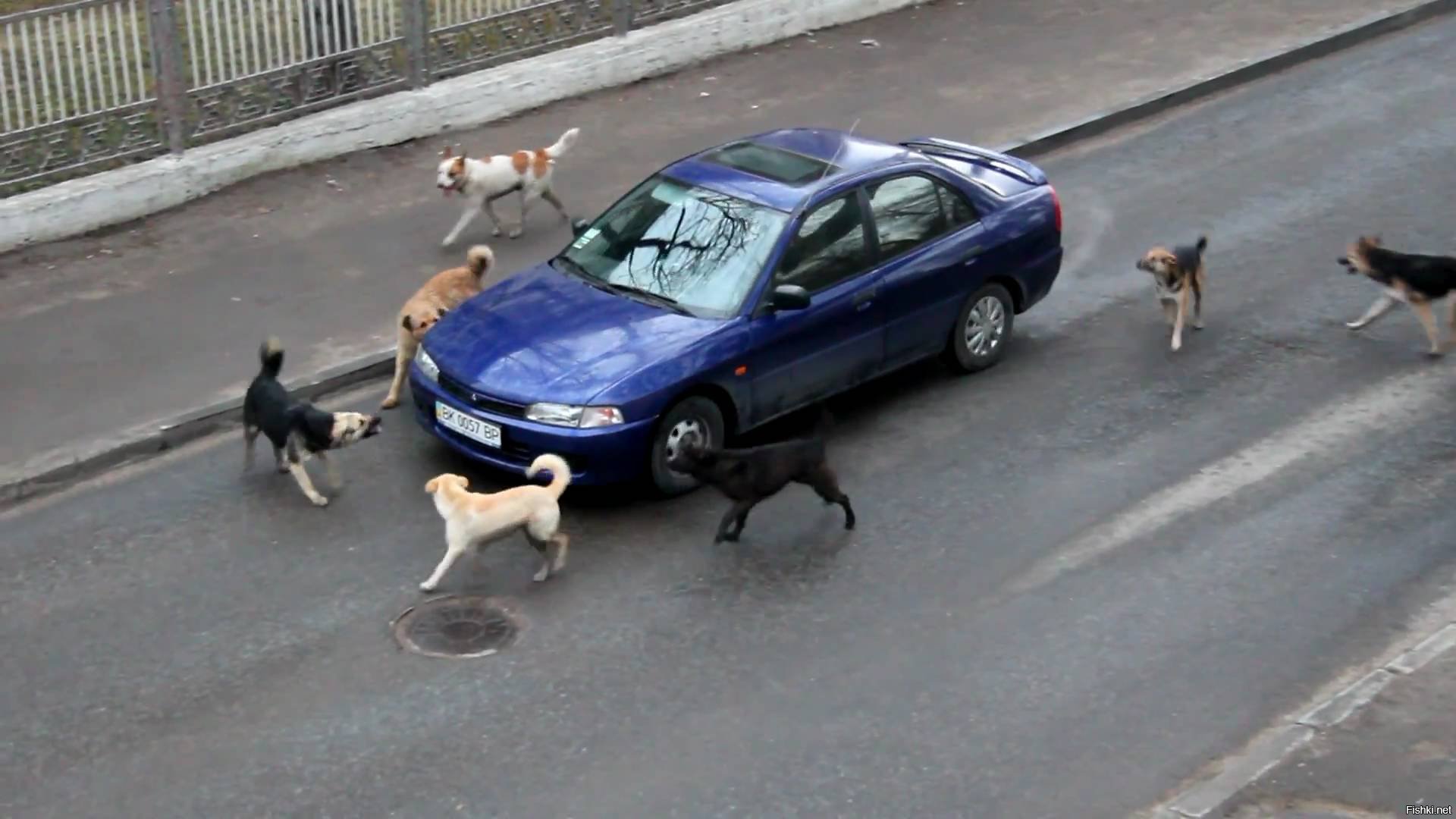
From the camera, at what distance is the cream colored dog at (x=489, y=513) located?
8.71 meters

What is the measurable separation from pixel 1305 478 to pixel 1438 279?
2.31 meters

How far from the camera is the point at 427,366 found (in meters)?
10.1

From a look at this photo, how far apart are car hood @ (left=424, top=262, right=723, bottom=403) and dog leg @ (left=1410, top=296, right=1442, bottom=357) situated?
5004mm

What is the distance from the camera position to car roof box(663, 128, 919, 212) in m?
10.6

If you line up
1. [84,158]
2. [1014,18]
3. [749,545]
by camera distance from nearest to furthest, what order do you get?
[749,545] < [84,158] < [1014,18]

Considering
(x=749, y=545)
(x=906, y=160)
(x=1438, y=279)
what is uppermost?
(x=906, y=160)

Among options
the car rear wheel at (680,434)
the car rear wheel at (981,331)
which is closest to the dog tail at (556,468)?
the car rear wheel at (680,434)

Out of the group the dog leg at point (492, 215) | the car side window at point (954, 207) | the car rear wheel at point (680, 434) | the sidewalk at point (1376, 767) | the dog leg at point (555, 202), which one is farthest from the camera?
the dog leg at point (555, 202)

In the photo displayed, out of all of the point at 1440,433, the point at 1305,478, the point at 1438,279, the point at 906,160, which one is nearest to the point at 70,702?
the point at 906,160

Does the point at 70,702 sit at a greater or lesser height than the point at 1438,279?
lesser

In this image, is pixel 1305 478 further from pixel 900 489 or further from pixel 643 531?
pixel 643 531

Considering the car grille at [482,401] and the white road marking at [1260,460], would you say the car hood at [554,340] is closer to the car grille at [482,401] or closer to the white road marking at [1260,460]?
the car grille at [482,401]

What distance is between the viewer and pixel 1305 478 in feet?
33.5

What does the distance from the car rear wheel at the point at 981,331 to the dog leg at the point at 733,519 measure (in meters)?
2.58
